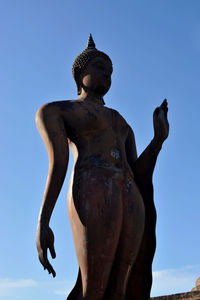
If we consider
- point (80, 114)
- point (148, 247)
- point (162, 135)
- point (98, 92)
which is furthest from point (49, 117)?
point (148, 247)

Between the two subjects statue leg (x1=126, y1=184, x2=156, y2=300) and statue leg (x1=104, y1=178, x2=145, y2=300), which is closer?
statue leg (x1=104, y1=178, x2=145, y2=300)

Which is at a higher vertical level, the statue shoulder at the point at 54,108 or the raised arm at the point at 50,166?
the statue shoulder at the point at 54,108

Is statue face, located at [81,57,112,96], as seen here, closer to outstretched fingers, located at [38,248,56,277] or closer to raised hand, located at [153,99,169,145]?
raised hand, located at [153,99,169,145]

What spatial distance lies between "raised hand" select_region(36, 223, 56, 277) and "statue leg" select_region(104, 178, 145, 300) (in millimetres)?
615

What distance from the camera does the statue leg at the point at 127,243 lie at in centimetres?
496

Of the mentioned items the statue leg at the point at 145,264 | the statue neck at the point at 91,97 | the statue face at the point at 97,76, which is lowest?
the statue leg at the point at 145,264

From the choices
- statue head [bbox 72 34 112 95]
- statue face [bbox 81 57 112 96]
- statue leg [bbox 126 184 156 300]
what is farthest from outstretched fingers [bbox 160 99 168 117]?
statue leg [bbox 126 184 156 300]

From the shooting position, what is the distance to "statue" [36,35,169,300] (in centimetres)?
488

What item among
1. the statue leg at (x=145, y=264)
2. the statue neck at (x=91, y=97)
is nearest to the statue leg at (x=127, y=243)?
the statue leg at (x=145, y=264)

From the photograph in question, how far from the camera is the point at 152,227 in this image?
539cm

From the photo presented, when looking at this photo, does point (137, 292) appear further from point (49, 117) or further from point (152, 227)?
point (49, 117)

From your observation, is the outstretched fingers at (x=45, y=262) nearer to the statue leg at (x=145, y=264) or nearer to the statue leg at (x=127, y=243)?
the statue leg at (x=127, y=243)

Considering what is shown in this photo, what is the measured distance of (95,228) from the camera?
488 cm

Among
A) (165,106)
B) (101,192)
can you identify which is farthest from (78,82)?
(101,192)
